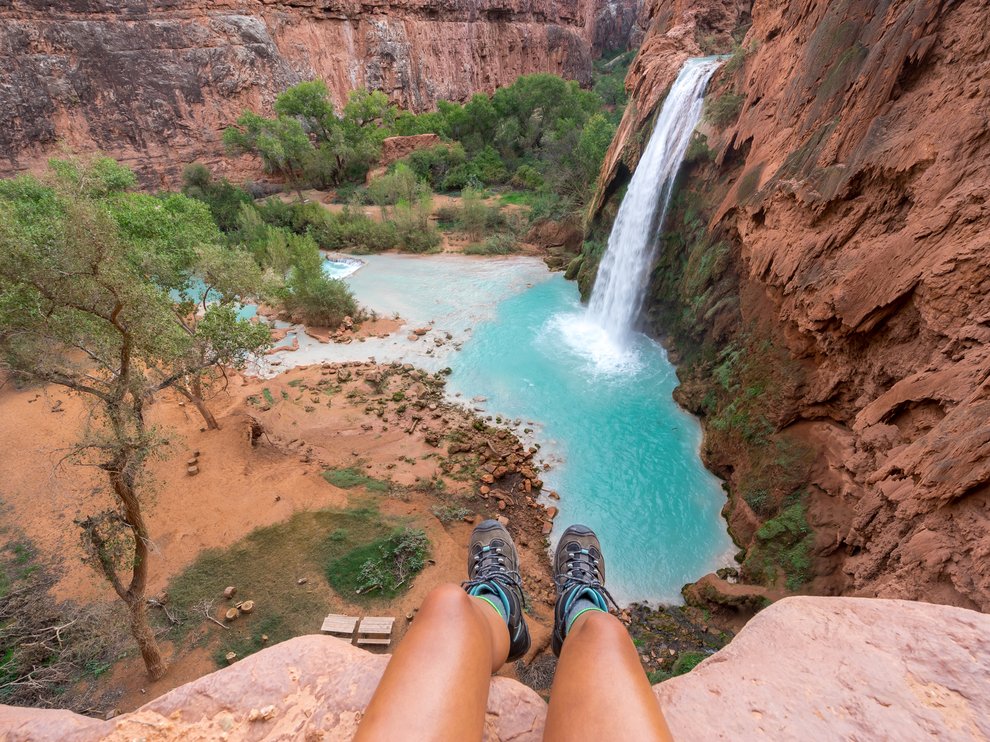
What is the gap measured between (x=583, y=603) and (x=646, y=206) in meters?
10.0

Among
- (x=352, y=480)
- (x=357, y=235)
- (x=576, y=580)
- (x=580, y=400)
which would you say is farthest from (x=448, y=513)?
(x=357, y=235)

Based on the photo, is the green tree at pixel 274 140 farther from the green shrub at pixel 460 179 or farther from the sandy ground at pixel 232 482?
the sandy ground at pixel 232 482

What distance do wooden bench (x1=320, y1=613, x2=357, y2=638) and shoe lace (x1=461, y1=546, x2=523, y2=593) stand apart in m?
2.27

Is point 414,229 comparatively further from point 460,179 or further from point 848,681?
point 848,681

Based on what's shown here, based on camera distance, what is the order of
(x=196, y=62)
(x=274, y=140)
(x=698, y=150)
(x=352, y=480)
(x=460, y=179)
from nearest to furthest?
(x=352, y=480), (x=698, y=150), (x=274, y=140), (x=196, y=62), (x=460, y=179)

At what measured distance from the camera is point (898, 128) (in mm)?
4746

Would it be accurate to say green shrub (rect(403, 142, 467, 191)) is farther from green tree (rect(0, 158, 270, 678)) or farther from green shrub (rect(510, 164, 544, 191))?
green tree (rect(0, 158, 270, 678))

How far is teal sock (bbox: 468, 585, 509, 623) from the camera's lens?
2535 mm

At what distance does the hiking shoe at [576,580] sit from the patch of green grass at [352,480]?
3.98 meters

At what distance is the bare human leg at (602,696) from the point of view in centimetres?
141

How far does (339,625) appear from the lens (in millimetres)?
4797

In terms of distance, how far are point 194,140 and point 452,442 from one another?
83.6 ft

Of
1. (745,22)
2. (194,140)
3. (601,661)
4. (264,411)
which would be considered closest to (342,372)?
(264,411)

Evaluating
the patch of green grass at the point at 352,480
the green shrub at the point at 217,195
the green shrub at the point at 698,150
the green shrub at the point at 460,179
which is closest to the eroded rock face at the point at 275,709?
the patch of green grass at the point at 352,480
